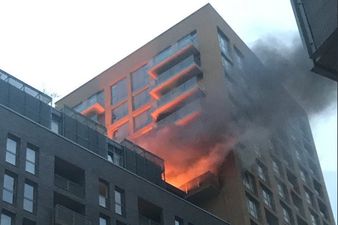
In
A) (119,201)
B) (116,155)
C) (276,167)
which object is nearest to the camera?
(119,201)

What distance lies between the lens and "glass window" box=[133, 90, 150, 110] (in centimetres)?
8225

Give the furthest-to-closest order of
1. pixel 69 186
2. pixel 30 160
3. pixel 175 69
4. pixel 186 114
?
pixel 175 69, pixel 186 114, pixel 69 186, pixel 30 160

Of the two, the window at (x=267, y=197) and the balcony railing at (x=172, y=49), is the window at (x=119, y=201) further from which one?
the balcony railing at (x=172, y=49)

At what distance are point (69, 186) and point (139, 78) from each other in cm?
3487

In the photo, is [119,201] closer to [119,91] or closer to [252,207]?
[252,207]

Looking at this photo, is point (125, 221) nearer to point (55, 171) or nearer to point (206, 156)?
point (55, 171)

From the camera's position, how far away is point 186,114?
74375mm

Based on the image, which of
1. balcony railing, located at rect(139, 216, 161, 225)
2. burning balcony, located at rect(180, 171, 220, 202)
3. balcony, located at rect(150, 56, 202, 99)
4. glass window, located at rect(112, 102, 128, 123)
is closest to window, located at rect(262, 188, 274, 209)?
burning balcony, located at rect(180, 171, 220, 202)

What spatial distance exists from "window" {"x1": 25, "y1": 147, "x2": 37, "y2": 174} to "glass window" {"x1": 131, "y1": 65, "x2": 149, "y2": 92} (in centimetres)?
3454

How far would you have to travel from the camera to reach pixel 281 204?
7619 cm

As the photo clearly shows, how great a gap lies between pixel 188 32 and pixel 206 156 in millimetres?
15115

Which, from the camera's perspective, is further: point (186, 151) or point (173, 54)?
point (173, 54)

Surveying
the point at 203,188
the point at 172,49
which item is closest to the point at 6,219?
the point at 203,188

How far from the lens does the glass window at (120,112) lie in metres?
83.8
